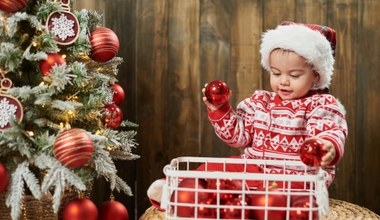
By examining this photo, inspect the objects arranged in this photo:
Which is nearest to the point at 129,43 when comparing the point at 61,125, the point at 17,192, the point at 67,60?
the point at 67,60

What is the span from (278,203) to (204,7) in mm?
1117

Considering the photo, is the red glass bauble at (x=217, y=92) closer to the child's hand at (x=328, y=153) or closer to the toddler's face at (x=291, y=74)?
the toddler's face at (x=291, y=74)

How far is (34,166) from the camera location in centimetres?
171

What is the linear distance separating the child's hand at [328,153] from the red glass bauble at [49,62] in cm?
78

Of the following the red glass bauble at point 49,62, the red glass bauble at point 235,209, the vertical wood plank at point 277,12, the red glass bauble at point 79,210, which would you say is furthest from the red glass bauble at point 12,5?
the vertical wood plank at point 277,12

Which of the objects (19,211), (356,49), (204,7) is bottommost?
(19,211)

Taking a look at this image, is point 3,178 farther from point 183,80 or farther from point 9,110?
point 183,80

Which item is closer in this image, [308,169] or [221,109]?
[308,169]

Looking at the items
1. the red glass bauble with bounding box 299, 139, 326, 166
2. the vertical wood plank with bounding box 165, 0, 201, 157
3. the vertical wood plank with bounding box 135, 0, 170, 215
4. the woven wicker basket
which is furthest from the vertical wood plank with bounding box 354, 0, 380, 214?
the red glass bauble with bounding box 299, 139, 326, 166

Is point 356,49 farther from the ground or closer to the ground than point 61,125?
farther from the ground

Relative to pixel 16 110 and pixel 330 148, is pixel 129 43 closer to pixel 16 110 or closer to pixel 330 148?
pixel 16 110

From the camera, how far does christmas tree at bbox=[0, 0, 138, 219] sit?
159cm

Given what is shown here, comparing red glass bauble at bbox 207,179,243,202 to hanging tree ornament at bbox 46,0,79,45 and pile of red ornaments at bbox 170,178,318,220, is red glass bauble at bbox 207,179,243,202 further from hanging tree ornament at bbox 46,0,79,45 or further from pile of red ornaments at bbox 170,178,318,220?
hanging tree ornament at bbox 46,0,79,45

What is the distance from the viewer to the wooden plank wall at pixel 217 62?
2238 mm
